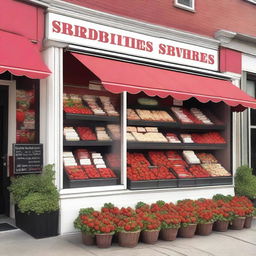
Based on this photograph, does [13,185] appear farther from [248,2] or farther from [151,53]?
[248,2]

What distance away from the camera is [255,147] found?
11.6m

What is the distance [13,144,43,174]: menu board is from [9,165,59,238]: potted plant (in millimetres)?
150

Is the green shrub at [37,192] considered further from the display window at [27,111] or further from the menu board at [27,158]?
the display window at [27,111]

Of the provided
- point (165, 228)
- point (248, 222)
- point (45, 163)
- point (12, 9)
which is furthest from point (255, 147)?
point (12, 9)

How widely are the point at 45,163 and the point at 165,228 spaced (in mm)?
2520

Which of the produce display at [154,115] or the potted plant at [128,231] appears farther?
→ the produce display at [154,115]

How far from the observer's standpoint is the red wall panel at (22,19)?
6.85 m

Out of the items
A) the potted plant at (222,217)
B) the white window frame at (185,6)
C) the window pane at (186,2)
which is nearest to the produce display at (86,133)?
the potted plant at (222,217)

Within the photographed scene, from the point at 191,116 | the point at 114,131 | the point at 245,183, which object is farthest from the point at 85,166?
the point at 245,183

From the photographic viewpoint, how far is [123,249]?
20.0ft

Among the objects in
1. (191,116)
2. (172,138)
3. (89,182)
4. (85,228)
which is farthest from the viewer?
(191,116)

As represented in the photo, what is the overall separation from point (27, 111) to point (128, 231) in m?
3.19

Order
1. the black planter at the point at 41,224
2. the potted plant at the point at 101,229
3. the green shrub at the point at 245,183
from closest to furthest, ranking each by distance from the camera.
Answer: the potted plant at the point at 101,229 → the black planter at the point at 41,224 → the green shrub at the point at 245,183

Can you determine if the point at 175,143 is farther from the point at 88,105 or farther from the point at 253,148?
the point at 253,148
